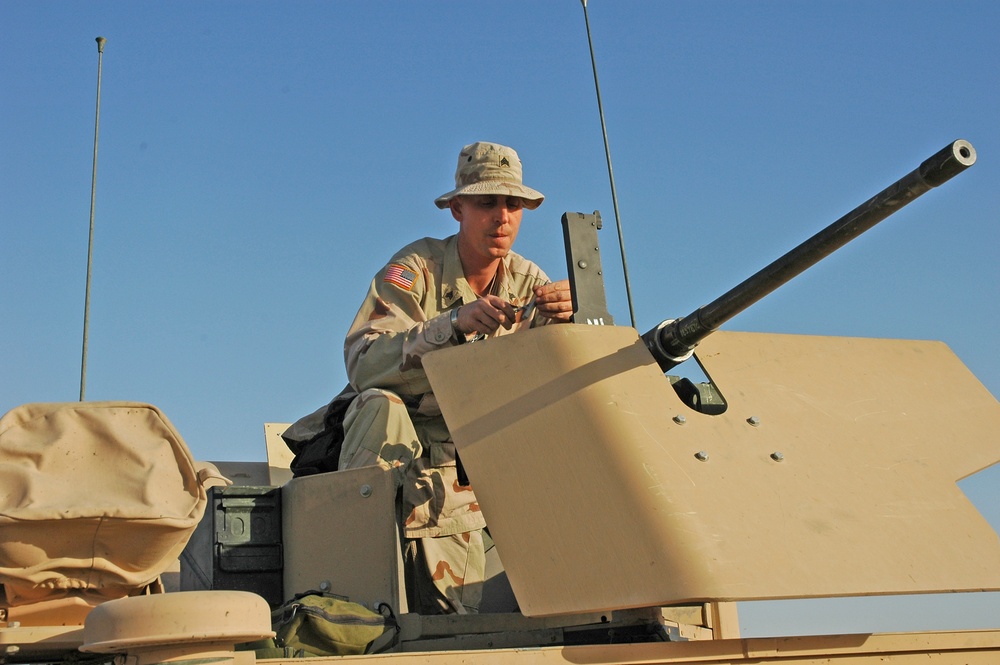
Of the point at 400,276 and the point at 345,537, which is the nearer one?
the point at 345,537

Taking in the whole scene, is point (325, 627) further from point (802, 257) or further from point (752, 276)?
point (802, 257)

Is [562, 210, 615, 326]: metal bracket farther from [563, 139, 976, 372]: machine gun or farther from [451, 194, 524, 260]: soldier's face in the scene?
[451, 194, 524, 260]: soldier's face

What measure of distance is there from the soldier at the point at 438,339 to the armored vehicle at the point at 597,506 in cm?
24

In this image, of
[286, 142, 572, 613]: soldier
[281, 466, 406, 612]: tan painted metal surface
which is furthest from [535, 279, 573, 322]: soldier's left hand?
[281, 466, 406, 612]: tan painted metal surface

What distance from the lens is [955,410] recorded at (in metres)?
4.58

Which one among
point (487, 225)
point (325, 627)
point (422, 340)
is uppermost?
point (487, 225)

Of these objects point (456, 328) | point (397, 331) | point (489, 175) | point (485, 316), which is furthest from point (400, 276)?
point (485, 316)

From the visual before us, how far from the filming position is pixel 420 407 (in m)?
5.23

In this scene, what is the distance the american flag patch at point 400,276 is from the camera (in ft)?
18.3

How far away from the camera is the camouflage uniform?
4688 millimetres

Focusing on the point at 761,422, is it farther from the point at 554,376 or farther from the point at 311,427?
the point at 311,427

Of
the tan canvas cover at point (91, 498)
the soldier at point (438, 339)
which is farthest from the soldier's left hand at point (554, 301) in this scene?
the tan canvas cover at point (91, 498)

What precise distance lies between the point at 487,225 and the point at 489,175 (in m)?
0.22

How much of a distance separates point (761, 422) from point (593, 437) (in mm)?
607
